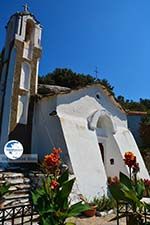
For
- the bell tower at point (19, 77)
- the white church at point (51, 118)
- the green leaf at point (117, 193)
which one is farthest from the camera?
the bell tower at point (19, 77)

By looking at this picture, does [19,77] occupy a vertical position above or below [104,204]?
above

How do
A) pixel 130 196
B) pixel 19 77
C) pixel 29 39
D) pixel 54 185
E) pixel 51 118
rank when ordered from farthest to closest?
pixel 29 39 → pixel 19 77 → pixel 51 118 → pixel 54 185 → pixel 130 196

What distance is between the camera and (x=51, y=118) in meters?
10.9

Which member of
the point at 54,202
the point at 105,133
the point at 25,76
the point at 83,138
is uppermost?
the point at 25,76

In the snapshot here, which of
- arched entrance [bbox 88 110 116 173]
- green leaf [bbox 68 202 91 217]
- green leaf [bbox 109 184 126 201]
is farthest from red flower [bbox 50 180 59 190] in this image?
arched entrance [bbox 88 110 116 173]

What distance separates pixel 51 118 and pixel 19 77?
274 centimetres

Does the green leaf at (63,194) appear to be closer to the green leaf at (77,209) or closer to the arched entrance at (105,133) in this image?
the green leaf at (77,209)

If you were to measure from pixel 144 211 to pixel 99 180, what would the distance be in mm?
6742

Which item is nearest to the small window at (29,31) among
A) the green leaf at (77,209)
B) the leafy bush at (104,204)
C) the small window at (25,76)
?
the small window at (25,76)

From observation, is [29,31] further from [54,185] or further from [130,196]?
[130,196]

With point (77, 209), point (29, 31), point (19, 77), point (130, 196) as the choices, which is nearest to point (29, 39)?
point (29, 31)

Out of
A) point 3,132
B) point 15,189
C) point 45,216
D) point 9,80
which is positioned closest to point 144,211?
point 45,216

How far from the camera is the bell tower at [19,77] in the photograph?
10680mm

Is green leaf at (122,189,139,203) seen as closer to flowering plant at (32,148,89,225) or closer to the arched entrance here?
flowering plant at (32,148,89,225)
